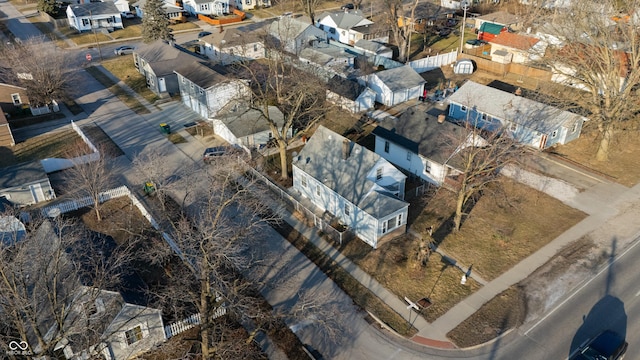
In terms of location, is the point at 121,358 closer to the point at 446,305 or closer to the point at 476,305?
the point at 446,305

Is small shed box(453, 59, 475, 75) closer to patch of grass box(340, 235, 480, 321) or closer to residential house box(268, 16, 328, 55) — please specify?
residential house box(268, 16, 328, 55)

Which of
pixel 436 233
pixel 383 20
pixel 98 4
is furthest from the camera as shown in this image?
pixel 98 4

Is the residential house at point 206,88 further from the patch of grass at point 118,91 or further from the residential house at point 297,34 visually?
the residential house at point 297,34

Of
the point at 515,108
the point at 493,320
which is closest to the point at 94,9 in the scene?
the point at 515,108

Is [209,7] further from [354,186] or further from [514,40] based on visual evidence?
[354,186]

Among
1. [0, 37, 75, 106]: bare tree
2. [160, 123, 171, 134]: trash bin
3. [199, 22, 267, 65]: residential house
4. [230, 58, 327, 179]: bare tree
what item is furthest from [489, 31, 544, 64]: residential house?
[0, 37, 75, 106]: bare tree

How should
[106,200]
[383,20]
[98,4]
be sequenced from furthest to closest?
1. [98,4]
2. [383,20]
3. [106,200]

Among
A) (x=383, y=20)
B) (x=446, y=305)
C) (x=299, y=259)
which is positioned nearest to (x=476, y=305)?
(x=446, y=305)
